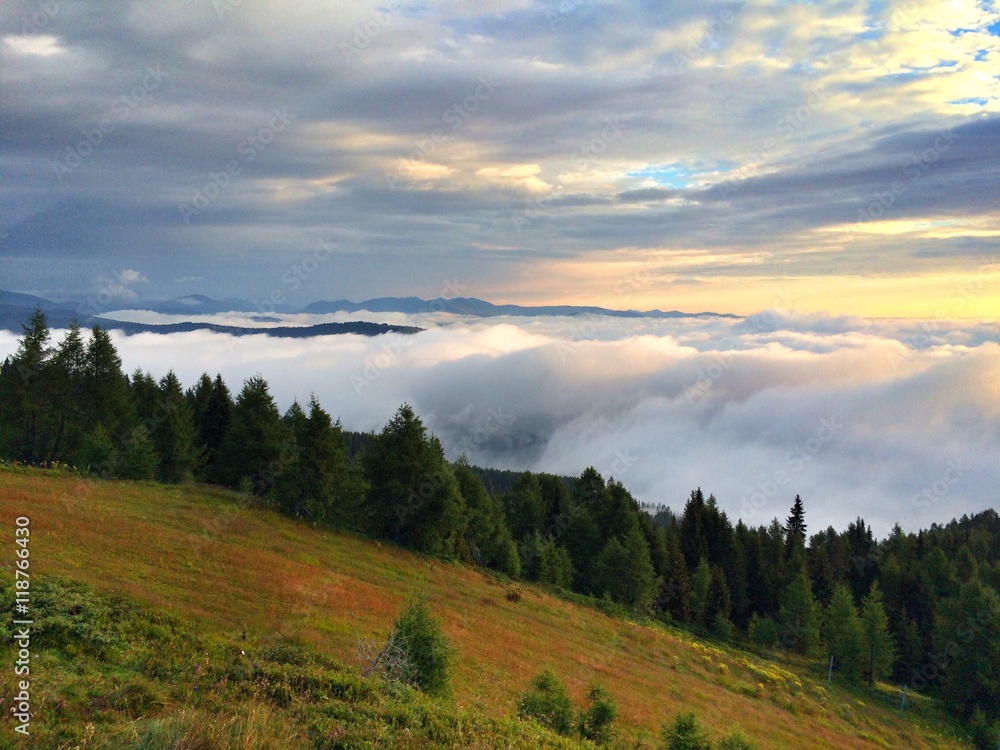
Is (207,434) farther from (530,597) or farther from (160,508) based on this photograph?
(530,597)

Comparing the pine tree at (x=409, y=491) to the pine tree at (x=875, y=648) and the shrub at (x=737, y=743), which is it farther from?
the pine tree at (x=875, y=648)

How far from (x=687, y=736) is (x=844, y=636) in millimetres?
57478

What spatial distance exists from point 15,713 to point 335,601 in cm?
1635

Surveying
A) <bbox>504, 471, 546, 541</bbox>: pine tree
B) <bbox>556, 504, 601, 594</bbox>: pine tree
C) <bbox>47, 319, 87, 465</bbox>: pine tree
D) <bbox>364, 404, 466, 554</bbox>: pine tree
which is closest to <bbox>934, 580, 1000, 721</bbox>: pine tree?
<bbox>556, 504, 601, 594</bbox>: pine tree

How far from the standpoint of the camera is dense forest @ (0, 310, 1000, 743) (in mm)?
46906

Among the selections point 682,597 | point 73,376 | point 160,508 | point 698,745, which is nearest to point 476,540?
point 682,597

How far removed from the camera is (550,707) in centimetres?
1571

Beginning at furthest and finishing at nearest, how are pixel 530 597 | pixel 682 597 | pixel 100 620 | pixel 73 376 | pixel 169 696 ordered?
pixel 682 597 < pixel 73 376 < pixel 530 597 < pixel 100 620 < pixel 169 696

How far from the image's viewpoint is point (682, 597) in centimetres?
7206

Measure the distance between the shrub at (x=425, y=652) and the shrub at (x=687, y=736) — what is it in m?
6.26

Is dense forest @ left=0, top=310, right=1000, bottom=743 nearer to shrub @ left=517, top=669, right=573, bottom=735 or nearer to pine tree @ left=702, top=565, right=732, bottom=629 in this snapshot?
pine tree @ left=702, top=565, right=732, bottom=629

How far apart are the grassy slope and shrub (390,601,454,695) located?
1061 mm

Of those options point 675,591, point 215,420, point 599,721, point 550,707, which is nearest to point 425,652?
point 550,707

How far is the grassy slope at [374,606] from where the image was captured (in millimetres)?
18797
